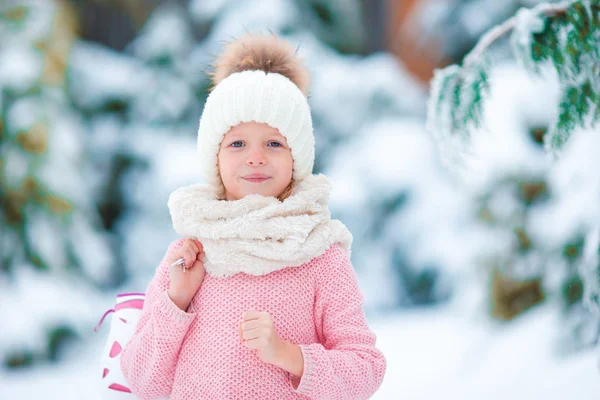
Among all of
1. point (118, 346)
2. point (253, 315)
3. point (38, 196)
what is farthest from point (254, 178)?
point (38, 196)

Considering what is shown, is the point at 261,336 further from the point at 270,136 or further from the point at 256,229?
the point at 270,136

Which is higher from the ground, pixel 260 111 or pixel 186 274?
pixel 260 111

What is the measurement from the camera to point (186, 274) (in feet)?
3.49

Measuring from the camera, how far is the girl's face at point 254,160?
108 centimetres

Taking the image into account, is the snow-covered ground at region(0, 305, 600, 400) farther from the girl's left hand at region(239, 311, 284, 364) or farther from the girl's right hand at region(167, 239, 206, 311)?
the girl's left hand at region(239, 311, 284, 364)

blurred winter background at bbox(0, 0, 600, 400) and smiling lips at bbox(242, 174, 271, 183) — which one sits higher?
blurred winter background at bbox(0, 0, 600, 400)

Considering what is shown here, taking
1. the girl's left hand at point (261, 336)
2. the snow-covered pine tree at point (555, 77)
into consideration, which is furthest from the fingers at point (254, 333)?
the snow-covered pine tree at point (555, 77)

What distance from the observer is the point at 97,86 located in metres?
2.62

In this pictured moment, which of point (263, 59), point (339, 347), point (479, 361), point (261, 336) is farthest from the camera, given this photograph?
Result: point (479, 361)

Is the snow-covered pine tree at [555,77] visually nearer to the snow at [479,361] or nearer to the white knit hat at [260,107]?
the white knit hat at [260,107]

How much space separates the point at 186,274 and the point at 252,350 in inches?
6.8

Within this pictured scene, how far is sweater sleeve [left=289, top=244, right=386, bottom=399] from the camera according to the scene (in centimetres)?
95

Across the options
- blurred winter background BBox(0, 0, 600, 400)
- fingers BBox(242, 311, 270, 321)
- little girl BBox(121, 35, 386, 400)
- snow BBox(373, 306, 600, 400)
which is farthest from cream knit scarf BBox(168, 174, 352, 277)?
blurred winter background BBox(0, 0, 600, 400)

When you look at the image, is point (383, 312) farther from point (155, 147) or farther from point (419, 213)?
point (155, 147)
